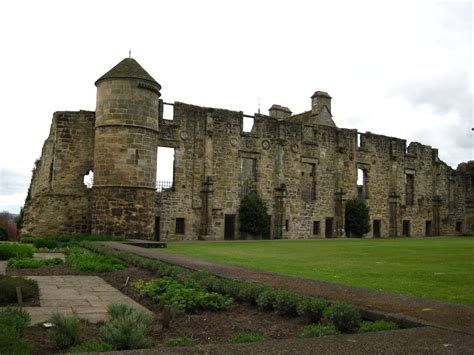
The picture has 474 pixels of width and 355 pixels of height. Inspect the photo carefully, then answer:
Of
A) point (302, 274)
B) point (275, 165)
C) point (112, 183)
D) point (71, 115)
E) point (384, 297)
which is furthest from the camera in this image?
point (275, 165)

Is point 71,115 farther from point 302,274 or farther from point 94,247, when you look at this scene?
point 302,274

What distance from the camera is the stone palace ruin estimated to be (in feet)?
79.5

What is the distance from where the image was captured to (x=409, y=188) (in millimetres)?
41344

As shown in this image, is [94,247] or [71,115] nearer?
[94,247]

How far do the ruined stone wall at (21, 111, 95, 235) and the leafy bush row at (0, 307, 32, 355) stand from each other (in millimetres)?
20236

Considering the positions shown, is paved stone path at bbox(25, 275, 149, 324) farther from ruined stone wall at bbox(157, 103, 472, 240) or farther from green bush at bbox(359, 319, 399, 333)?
ruined stone wall at bbox(157, 103, 472, 240)

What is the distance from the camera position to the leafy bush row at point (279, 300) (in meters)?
5.39

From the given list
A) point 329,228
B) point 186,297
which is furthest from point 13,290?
point 329,228

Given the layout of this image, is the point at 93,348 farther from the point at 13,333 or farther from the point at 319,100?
the point at 319,100

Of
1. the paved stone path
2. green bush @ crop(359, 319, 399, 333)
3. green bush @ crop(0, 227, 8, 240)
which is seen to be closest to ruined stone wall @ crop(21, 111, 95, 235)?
→ green bush @ crop(0, 227, 8, 240)

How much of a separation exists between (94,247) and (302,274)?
27.5ft

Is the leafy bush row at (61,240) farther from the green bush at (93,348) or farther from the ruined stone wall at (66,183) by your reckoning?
the green bush at (93,348)

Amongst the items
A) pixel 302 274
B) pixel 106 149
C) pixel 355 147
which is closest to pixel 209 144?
pixel 106 149

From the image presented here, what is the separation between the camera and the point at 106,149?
24172 millimetres
